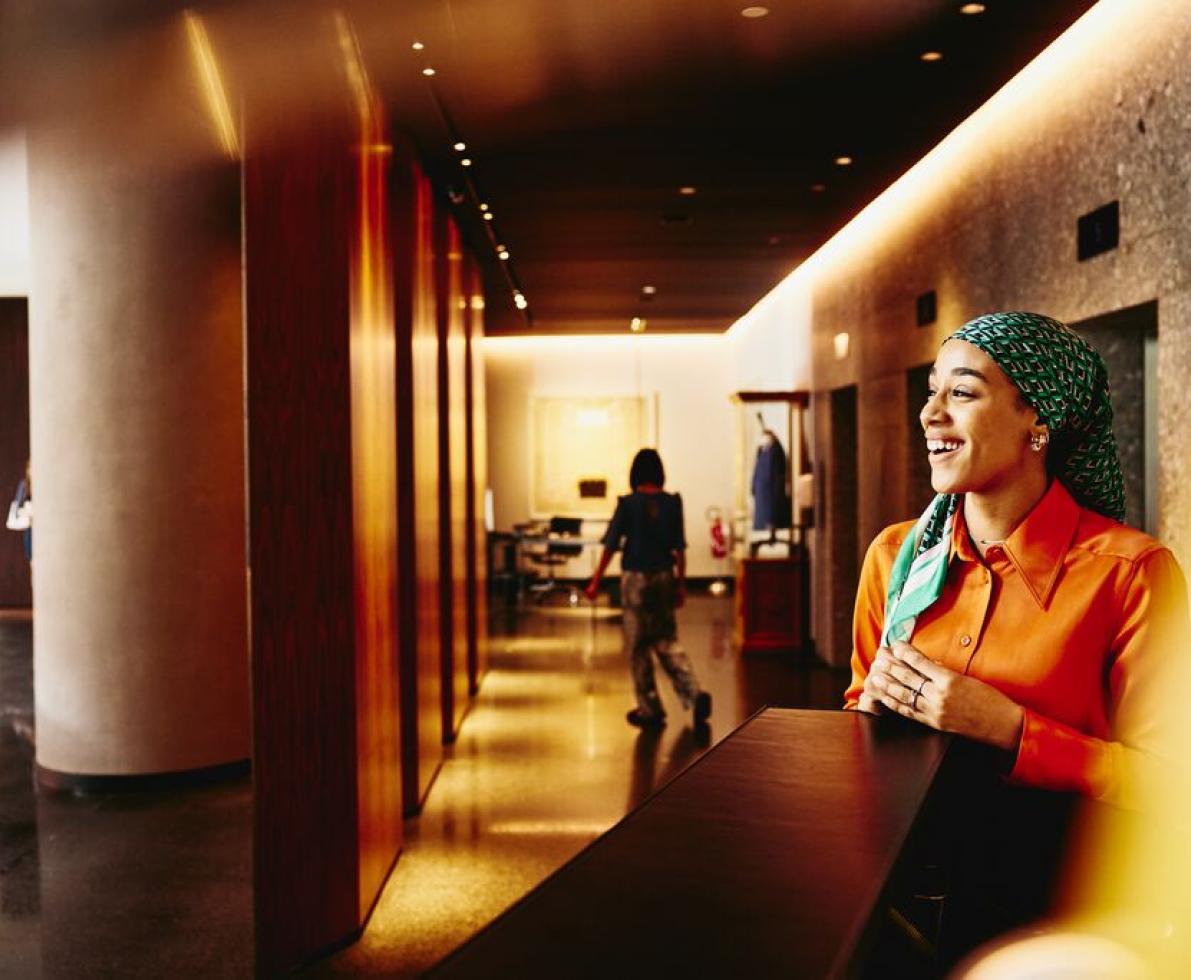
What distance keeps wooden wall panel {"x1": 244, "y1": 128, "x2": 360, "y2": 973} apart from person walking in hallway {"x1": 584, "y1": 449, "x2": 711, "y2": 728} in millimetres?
3630

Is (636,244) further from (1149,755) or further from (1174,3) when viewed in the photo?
(1149,755)

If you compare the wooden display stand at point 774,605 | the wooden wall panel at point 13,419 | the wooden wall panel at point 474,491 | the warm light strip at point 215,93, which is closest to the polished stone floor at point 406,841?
the wooden wall panel at point 474,491

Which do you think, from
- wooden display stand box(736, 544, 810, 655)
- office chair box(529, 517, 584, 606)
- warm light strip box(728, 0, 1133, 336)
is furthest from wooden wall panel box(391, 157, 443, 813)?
office chair box(529, 517, 584, 606)

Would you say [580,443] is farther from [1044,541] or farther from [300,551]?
[1044,541]

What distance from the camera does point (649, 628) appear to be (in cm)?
738

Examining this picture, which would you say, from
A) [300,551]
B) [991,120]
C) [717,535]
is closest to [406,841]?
[300,551]

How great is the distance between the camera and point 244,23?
14.5 ft

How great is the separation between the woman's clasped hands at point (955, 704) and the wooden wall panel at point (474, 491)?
695cm

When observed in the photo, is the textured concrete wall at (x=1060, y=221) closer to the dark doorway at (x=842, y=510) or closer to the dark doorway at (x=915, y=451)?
the dark doorway at (x=915, y=451)

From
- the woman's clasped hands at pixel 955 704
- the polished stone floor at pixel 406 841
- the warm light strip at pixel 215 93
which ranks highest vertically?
the warm light strip at pixel 215 93

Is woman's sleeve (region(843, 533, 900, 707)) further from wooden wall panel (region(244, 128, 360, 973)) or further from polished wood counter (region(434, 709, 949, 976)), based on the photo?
wooden wall panel (region(244, 128, 360, 973))

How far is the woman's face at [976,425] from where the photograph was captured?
1.55 meters

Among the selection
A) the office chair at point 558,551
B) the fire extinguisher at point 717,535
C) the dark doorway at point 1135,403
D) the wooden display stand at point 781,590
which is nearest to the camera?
the dark doorway at point 1135,403

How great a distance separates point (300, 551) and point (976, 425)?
8.81 feet
